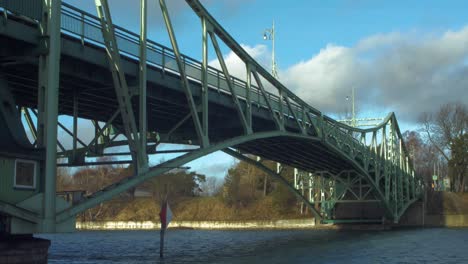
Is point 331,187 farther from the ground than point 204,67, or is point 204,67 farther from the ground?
point 204,67

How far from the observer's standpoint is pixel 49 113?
2438 centimetres

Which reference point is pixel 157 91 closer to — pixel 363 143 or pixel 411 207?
pixel 363 143

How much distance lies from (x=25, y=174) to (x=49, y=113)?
259 cm

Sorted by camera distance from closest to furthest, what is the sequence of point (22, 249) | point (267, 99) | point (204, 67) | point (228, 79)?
1. point (22, 249)
2. point (204, 67)
3. point (228, 79)
4. point (267, 99)

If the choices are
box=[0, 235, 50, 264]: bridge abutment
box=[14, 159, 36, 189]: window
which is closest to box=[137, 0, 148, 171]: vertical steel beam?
box=[0, 235, 50, 264]: bridge abutment

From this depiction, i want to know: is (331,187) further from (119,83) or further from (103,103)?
(119,83)

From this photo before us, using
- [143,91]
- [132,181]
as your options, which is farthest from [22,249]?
[143,91]

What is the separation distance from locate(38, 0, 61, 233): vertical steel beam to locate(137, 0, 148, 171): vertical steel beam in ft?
17.8

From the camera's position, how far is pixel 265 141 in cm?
5741

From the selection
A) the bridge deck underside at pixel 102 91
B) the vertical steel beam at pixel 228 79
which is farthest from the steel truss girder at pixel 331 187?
the vertical steel beam at pixel 228 79

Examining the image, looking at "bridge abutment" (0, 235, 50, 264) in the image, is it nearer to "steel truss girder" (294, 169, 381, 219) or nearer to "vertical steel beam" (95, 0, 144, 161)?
"vertical steel beam" (95, 0, 144, 161)

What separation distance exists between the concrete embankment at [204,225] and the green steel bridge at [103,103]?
36.6 metres

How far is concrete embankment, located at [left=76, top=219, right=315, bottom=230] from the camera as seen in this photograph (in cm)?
9812

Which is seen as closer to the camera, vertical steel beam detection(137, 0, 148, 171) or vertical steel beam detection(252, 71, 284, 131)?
vertical steel beam detection(137, 0, 148, 171)
